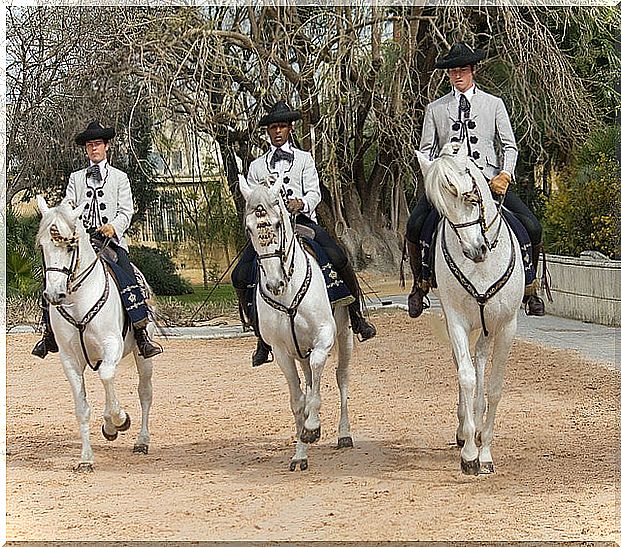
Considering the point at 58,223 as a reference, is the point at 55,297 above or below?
below

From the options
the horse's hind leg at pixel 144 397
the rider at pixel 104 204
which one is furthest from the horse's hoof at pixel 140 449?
the rider at pixel 104 204

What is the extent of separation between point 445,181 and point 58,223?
2470 millimetres

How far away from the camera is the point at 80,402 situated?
24.6 ft

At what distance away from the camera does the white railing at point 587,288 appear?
47.3 feet

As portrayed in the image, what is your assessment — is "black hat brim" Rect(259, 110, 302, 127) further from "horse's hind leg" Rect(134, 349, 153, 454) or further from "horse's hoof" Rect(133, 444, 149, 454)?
"horse's hoof" Rect(133, 444, 149, 454)

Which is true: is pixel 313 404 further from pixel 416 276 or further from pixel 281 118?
pixel 281 118

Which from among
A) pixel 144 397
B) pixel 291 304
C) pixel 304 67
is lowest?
pixel 144 397

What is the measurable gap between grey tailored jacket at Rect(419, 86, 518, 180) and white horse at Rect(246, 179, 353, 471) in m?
1.14

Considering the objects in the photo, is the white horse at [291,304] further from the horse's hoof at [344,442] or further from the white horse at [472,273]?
the white horse at [472,273]

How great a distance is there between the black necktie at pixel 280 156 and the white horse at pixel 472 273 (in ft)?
4.02

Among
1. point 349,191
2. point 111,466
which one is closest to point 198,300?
point 349,191

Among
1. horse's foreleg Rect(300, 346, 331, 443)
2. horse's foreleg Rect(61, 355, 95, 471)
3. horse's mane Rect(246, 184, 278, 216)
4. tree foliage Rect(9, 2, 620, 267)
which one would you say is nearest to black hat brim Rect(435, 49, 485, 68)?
horse's mane Rect(246, 184, 278, 216)

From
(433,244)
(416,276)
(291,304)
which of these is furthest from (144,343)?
(433,244)

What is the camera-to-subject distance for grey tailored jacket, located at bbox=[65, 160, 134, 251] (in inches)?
313
